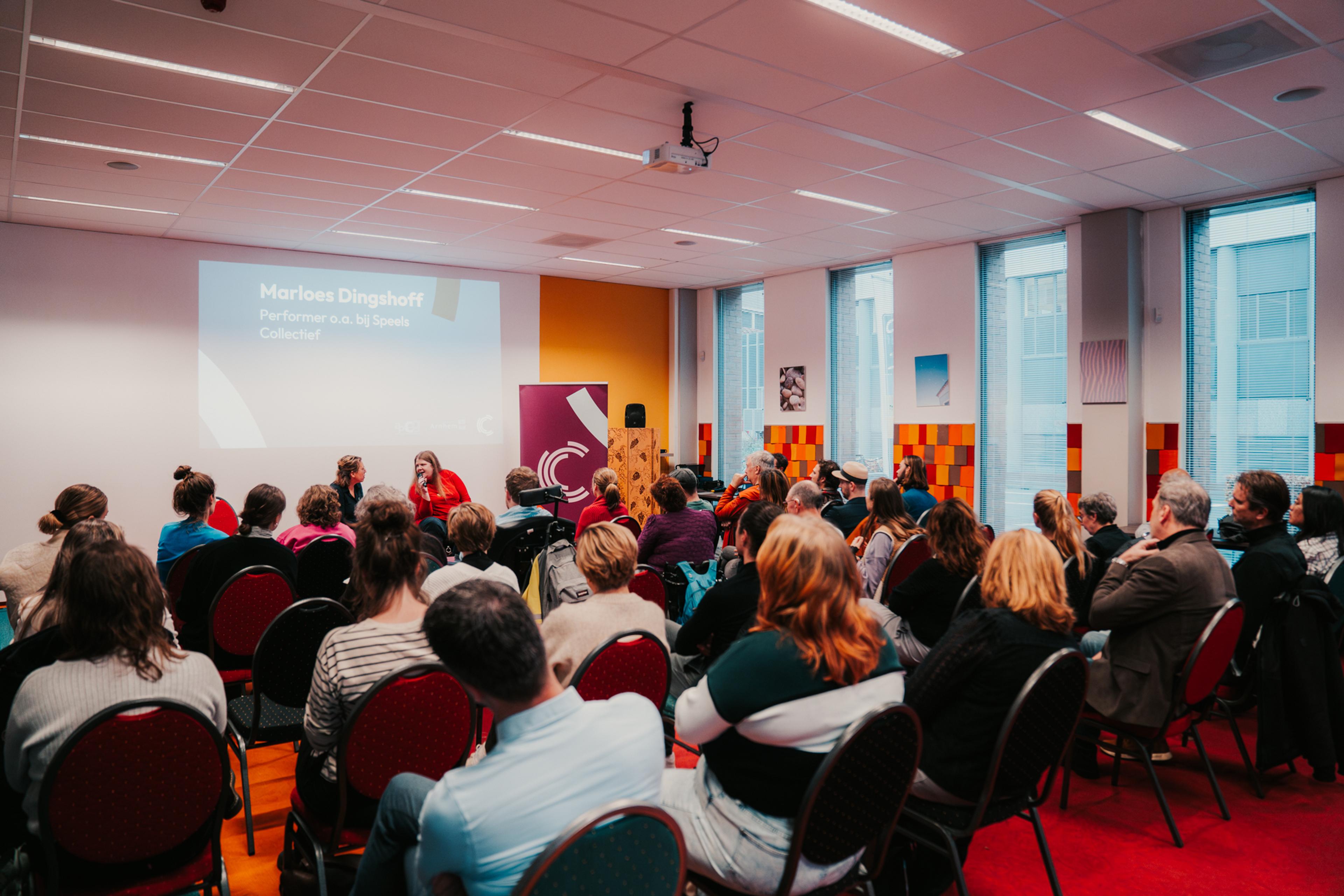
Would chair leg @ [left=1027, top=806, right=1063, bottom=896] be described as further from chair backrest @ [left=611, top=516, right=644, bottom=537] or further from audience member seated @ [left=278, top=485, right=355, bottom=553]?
audience member seated @ [left=278, top=485, right=355, bottom=553]

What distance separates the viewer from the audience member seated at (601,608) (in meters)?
2.58

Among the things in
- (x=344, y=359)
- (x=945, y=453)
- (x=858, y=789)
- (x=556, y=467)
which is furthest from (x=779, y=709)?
(x=344, y=359)

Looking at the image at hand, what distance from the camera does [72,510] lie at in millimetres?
3510

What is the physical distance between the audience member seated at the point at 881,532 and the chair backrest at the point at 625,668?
1.86 meters

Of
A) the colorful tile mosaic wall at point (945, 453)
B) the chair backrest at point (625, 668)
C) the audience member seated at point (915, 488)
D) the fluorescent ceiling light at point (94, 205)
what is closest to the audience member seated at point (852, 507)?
the audience member seated at point (915, 488)

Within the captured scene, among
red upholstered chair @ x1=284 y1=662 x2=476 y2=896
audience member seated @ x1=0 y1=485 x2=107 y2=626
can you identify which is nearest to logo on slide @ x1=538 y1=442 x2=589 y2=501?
audience member seated @ x1=0 y1=485 x2=107 y2=626

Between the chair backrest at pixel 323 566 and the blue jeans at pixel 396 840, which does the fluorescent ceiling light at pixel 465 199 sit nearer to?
the chair backrest at pixel 323 566

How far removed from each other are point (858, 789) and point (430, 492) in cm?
589

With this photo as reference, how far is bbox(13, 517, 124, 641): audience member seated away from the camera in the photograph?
2076 mm

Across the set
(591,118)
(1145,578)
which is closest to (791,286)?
(591,118)

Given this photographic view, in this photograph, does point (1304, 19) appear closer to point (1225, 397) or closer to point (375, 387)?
point (1225, 397)

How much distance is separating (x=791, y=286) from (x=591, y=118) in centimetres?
555

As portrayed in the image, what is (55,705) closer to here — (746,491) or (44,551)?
(44,551)

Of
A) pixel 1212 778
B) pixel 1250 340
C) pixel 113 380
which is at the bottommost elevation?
pixel 1212 778
